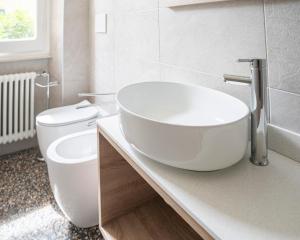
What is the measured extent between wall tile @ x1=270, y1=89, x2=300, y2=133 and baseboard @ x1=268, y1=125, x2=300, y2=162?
0.02 metres

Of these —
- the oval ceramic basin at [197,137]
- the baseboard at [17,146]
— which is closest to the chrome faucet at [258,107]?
the oval ceramic basin at [197,137]

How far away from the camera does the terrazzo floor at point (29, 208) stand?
4.54 feet

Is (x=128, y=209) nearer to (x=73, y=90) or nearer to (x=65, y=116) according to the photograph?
(x=65, y=116)

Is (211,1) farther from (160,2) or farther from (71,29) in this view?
(71,29)

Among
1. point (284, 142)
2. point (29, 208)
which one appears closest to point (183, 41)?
point (284, 142)

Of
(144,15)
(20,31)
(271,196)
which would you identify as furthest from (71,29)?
(271,196)

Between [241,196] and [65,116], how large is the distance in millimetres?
1511

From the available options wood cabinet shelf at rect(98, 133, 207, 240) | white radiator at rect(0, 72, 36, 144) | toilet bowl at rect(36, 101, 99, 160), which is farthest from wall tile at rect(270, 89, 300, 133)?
white radiator at rect(0, 72, 36, 144)

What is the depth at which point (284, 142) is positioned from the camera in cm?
73

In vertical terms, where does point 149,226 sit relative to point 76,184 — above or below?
below

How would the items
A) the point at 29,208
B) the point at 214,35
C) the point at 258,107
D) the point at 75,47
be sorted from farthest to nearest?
the point at 75,47
the point at 29,208
the point at 214,35
the point at 258,107

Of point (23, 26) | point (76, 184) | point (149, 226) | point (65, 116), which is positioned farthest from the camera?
point (23, 26)

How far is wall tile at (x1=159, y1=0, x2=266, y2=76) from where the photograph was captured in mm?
775

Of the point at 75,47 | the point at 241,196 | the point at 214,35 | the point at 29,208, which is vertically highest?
the point at 75,47
